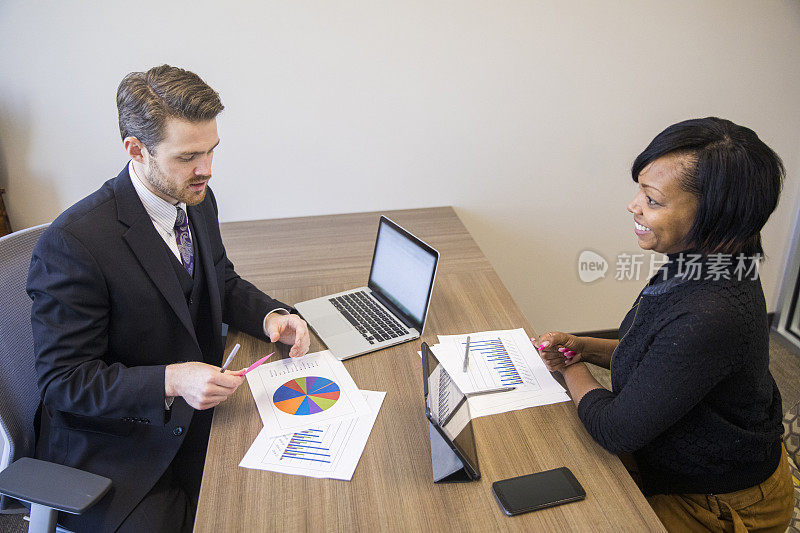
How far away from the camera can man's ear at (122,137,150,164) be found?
52.2 inches

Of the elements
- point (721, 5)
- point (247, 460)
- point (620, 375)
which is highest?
point (721, 5)

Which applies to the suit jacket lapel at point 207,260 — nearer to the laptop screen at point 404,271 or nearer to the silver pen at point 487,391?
the laptop screen at point 404,271

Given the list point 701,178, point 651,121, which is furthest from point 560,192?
point 701,178

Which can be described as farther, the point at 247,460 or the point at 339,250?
the point at 339,250

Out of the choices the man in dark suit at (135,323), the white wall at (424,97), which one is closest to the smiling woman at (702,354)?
the man in dark suit at (135,323)

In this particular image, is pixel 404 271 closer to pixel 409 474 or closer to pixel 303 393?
pixel 303 393

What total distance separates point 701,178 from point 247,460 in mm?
1048

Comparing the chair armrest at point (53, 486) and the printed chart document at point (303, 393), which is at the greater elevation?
the printed chart document at point (303, 393)

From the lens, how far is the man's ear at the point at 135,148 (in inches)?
52.2

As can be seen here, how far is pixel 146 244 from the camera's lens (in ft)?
4.43

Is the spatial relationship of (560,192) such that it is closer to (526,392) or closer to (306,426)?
(526,392)

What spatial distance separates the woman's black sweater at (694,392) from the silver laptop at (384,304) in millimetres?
521

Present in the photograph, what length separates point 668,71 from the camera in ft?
8.09

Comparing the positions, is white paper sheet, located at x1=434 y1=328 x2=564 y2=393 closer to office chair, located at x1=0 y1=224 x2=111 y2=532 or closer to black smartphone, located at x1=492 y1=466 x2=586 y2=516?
black smartphone, located at x1=492 y1=466 x2=586 y2=516
